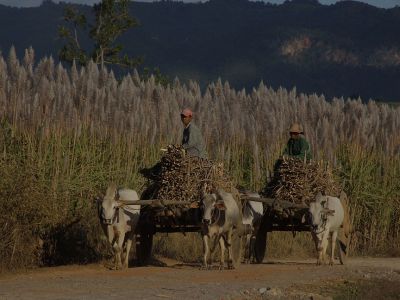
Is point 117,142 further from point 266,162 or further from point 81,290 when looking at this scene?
point 81,290

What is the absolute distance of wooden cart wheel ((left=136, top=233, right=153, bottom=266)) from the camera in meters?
20.8

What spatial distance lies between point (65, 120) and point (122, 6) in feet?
76.6

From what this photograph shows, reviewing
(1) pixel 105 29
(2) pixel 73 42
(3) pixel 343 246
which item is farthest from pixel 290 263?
(1) pixel 105 29

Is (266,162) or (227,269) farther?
(266,162)

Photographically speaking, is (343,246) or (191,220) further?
(343,246)

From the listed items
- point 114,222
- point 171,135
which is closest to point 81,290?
point 114,222

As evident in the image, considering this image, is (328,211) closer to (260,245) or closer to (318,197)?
(318,197)

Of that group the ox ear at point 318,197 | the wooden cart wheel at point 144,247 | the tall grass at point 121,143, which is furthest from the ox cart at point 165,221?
the ox ear at point 318,197

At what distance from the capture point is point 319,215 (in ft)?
66.8

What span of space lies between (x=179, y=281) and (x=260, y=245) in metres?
5.27

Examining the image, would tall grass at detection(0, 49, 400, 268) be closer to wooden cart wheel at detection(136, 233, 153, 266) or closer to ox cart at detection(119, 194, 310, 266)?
wooden cart wheel at detection(136, 233, 153, 266)

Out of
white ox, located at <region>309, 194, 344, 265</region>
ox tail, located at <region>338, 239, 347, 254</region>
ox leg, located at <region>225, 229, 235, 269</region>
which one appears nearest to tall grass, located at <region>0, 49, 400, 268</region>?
ox leg, located at <region>225, 229, 235, 269</region>

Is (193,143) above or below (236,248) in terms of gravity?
above

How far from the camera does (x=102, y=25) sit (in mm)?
46344
